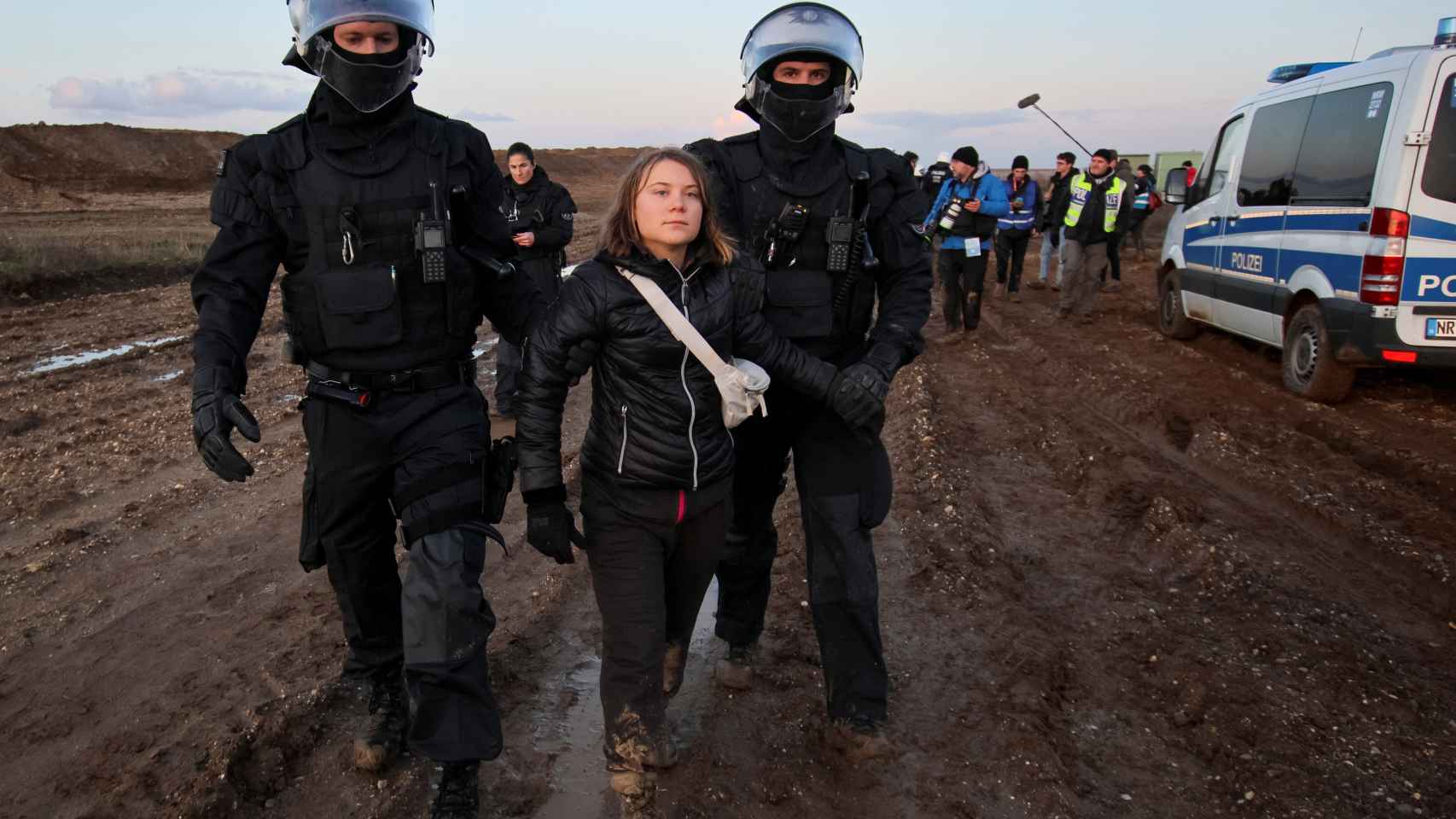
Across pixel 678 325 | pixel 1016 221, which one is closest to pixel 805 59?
pixel 678 325

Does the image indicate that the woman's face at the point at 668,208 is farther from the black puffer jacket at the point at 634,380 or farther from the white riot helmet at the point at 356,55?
the white riot helmet at the point at 356,55

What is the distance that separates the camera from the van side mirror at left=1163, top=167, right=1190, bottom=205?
388 inches

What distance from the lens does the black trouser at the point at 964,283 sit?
1052 centimetres

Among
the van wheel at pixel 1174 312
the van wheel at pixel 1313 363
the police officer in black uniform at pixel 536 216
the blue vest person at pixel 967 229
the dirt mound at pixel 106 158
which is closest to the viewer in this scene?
the van wheel at pixel 1313 363

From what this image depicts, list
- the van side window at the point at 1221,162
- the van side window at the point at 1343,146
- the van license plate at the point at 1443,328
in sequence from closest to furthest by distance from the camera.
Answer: the van license plate at the point at 1443,328 → the van side window at the point at 1343,146 → the van side window at the point at 1221,162

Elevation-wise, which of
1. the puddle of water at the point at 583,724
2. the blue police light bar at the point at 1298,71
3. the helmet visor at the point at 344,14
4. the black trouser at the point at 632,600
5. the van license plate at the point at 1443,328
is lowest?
the puddle of water at the point at 583,724

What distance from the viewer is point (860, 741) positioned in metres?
3.14

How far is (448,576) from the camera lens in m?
2.76

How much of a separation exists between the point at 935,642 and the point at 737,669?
0.85 meters

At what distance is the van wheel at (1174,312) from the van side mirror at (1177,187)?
917 mm

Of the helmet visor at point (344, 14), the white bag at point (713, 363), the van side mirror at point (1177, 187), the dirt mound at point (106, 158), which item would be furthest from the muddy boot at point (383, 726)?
the dirt mound at point (106, 158)

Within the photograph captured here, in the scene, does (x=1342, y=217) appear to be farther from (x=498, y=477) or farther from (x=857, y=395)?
(x=498, y=477)

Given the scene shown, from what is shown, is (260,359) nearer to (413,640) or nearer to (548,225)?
(548,225)

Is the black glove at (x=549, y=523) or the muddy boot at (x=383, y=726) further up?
the black glove at (x=549, y=523)
